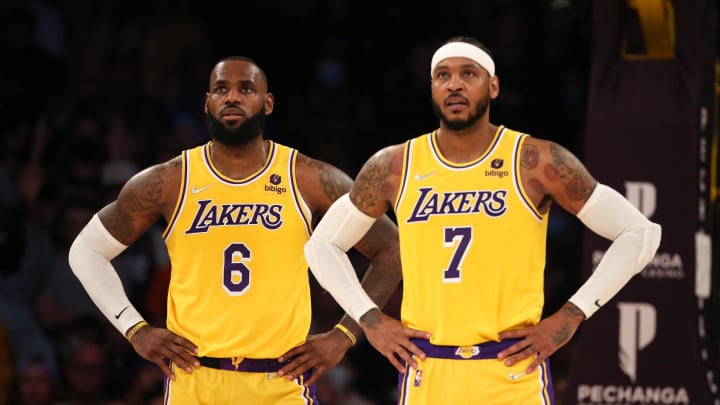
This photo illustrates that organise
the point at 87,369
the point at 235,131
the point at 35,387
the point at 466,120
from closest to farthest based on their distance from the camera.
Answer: the point at 466,120 < the point at 235,131 < the point at 35,387 < the point at 87,369

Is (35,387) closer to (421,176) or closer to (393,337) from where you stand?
(393,337)

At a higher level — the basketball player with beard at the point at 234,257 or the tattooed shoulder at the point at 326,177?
the tattooed shoulder at the point at 326,177

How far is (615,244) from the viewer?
18.4 ft

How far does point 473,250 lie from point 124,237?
1.82 metres

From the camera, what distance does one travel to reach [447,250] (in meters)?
5.60

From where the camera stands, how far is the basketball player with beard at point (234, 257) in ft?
20.2

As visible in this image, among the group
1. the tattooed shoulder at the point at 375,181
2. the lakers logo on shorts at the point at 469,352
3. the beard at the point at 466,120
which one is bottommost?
the lakers logo on shorts at the point at 469,352

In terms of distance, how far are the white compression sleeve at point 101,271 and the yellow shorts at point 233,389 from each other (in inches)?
17.4

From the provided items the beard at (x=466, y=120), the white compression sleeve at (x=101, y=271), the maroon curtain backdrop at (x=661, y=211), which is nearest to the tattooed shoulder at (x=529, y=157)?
the beard at (x=466, y=120)

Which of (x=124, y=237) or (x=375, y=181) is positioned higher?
(x=375, y=181)

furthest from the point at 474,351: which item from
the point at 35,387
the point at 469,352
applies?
the point at 35,387

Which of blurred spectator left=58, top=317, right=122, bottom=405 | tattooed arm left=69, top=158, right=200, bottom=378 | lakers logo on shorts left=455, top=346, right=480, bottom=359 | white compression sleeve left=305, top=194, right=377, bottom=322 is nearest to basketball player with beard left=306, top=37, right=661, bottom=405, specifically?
lakers logo on shorts left=455, top=346, right=480, bottom=359

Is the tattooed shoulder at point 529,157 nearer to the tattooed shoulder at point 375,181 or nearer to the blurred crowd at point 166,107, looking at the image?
the tattooed shoulder at point 375,181

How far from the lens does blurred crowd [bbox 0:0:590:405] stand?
9.82m
